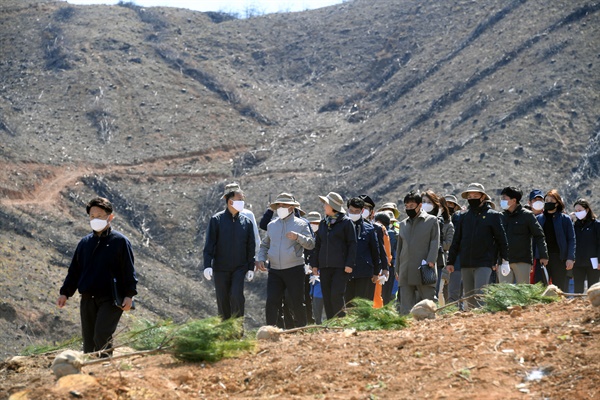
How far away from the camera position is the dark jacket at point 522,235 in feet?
42.8

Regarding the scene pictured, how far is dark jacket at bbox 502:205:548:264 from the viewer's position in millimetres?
13055

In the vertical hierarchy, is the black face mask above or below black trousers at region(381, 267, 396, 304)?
above

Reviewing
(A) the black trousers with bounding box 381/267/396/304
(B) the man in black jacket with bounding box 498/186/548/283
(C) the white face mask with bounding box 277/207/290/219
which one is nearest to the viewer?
(C) the white face mask with bounding box 277/207/290/219

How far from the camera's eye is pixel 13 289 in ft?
93.2

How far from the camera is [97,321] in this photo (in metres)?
9.47

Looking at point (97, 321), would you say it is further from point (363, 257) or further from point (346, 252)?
point (363, 257)

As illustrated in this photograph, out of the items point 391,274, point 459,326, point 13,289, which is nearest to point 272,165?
point 13,289

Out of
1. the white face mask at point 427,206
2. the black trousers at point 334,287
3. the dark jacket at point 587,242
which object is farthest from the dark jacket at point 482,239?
the dark jacket at point 587,242

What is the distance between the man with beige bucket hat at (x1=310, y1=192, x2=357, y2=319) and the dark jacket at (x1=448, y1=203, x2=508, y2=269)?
1.28m

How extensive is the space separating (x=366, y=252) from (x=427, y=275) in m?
1.02

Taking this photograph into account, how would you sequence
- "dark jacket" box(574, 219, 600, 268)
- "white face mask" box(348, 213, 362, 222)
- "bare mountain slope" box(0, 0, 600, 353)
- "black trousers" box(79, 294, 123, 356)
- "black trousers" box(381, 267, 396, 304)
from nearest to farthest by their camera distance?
"black trousers" box(79, 294, 123, 356) → "white face mask" box(348, 213, 362, 222) → "dark jacket" box(574, 219, 600, 268) → "black trousers" box(381, 267, 396, 304) → "bare mountain slope" box(0, 0, 600, 353)

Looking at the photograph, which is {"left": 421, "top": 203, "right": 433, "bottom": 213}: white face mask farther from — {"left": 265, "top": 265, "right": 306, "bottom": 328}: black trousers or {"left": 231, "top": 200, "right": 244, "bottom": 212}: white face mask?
{"left": 231, "top": 200, "right": 244, "bottom": 212}: white face mask

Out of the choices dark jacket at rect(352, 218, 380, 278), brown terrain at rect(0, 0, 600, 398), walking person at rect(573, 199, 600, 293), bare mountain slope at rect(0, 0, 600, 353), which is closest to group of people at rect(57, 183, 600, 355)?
dark jacket at rect(352, 218, 380, 278)

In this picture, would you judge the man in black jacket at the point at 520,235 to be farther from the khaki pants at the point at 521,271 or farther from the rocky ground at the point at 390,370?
the rocky ground at the point at 390,370
